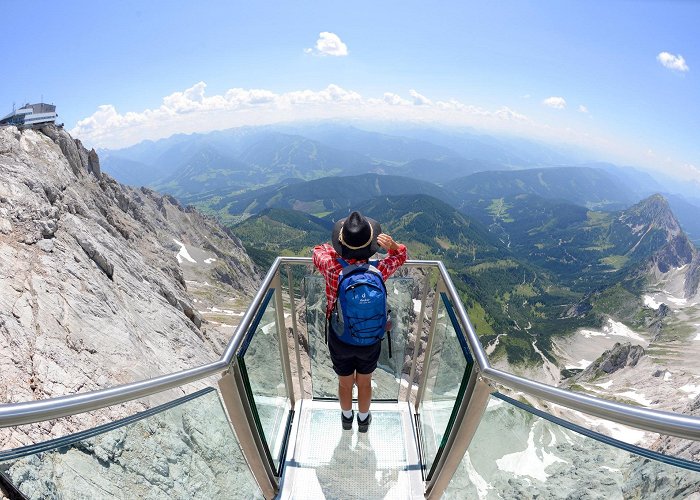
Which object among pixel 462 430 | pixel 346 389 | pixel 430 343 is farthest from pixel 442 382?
pixel 346 389

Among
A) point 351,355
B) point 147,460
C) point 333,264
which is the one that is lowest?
point 351,355

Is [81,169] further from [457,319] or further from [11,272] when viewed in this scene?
[457,319]

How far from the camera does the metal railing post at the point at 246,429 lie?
318 cm

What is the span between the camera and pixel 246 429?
3.58 m

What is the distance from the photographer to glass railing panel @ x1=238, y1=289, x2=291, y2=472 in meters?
3.68

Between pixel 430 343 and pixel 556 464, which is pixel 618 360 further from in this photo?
pixel 556 464

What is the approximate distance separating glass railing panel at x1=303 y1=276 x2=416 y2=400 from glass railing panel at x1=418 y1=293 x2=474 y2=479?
0.59m

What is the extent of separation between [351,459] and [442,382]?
5.27 ft

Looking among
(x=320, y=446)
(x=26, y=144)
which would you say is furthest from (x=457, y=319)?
(x=26, y=144)

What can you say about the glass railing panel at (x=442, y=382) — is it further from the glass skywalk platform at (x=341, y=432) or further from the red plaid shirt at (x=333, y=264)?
the red plaid shirt at (x=333, y=264)

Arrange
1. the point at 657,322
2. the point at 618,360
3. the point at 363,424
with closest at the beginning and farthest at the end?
the point at 363,424 → the point at 618,360 → the point at 657,322

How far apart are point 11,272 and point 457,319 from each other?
1238 centimetres

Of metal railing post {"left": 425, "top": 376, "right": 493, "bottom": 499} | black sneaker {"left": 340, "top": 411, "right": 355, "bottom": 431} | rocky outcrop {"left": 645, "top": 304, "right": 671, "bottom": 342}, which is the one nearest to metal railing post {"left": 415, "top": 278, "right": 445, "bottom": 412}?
black sneaker {"left": 340, "top": 411, "right": 355, "bottom": 431}

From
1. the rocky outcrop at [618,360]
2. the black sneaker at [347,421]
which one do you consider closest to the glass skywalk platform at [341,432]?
the black sneaker at [347,421]
